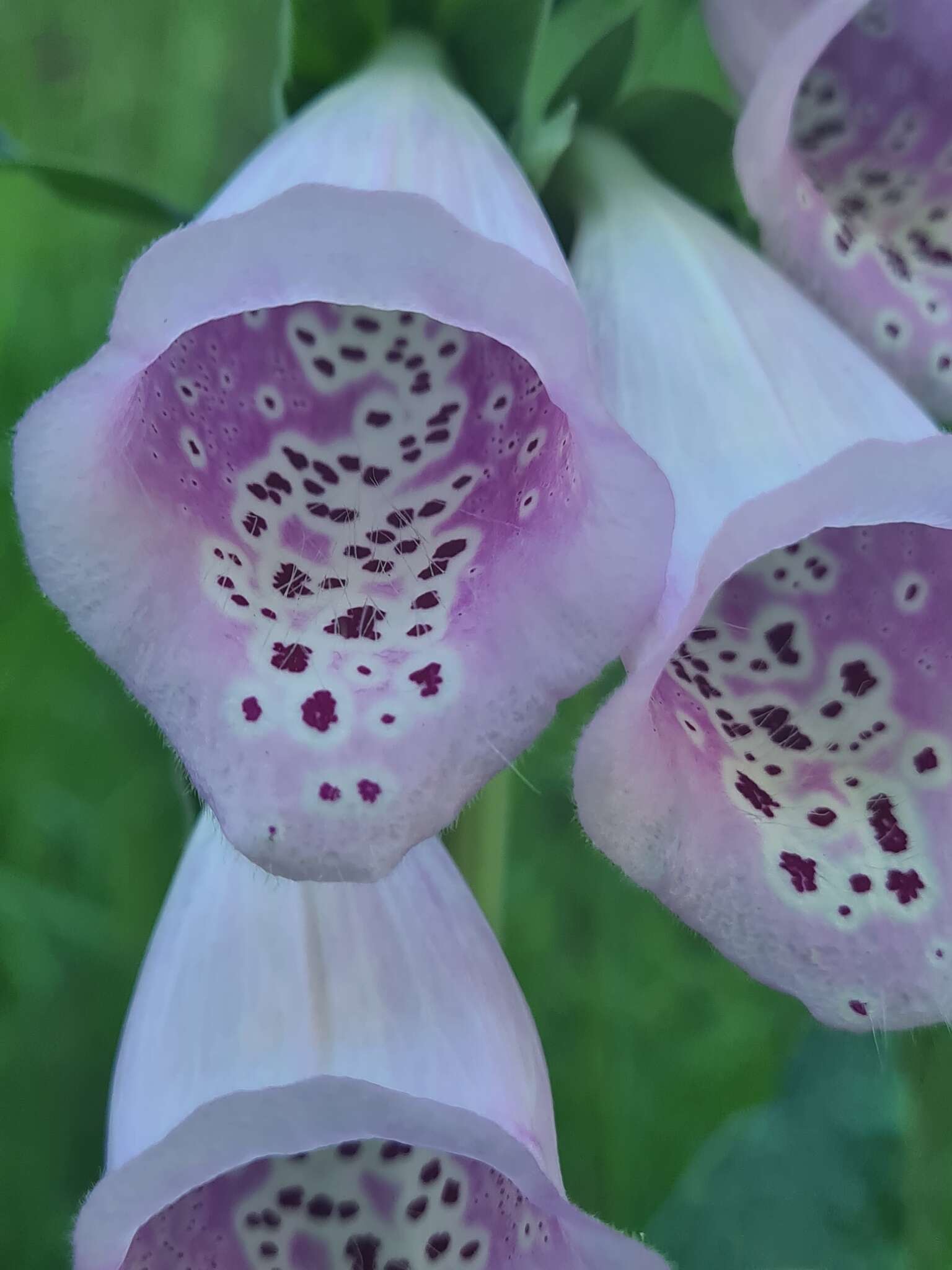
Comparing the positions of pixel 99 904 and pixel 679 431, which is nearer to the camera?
pixel 679 431

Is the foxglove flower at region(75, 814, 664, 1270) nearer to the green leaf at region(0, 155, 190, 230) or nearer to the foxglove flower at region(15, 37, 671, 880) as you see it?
the foxglove flower at region(15, 37, 671, 880)

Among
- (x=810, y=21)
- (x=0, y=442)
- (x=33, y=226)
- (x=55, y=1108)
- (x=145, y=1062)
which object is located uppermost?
(x=810, y=21)

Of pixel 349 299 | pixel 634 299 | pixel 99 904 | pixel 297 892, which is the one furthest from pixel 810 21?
pixel 99 904

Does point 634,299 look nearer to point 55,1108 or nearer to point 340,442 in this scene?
point 340,442

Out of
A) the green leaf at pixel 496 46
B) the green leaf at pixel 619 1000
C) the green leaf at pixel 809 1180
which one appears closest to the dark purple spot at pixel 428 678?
the green leaf at pixel 496 46

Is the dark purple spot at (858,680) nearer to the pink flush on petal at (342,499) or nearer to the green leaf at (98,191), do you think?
the pink flush on petal at (342,499)

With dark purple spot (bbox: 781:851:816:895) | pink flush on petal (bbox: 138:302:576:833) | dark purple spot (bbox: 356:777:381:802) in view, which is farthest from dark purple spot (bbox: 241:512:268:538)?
dark purple spot (bbox: 781:851:816:895)

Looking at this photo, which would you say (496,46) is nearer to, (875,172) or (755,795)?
(875,172)
